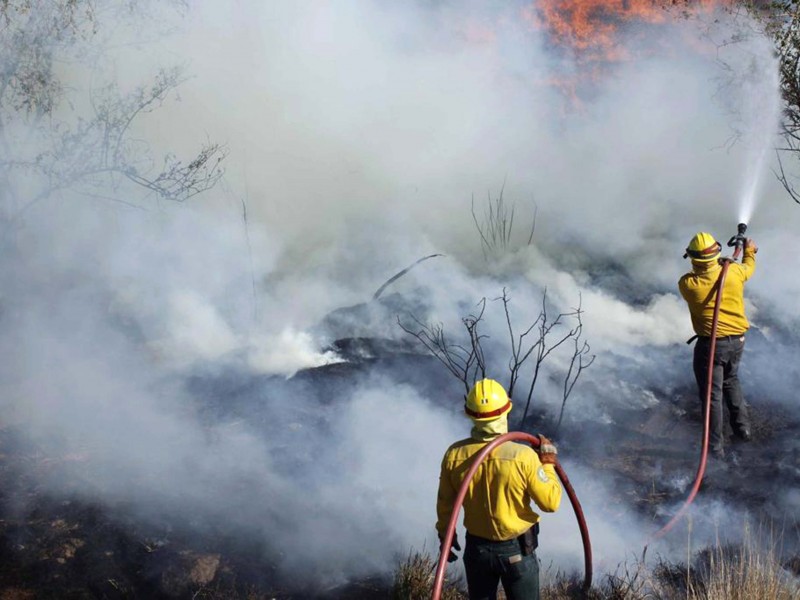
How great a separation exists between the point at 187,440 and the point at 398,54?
7.17m

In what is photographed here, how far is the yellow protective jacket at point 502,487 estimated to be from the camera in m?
3.16

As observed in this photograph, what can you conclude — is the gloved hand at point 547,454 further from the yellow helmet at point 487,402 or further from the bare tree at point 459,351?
the bare tree at point 459,351

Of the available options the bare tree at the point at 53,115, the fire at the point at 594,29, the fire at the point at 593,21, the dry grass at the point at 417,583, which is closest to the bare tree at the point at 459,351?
the dry grass at the point at 417,583

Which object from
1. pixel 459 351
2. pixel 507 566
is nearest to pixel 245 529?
pixel 507 566

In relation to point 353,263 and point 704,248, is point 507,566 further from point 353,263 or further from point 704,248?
point 353,263

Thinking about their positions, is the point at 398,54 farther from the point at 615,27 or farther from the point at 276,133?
the point at 615,27

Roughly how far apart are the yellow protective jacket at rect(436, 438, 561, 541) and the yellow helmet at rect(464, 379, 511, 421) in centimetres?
14

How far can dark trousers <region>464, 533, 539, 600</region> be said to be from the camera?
128 inches

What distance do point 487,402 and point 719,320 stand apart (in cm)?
301

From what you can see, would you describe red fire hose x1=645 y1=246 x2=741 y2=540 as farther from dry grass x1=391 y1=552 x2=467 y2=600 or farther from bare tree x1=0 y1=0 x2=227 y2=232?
bare tree x1=0 y1=0 x2=227 y2=232

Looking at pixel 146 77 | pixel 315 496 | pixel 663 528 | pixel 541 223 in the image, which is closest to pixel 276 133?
pixel 146 77

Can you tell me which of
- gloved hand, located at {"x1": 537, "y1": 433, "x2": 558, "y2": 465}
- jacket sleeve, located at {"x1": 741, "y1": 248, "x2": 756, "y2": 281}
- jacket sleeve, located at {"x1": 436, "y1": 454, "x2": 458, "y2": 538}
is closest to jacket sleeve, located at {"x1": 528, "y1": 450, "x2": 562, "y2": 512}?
gloved hand, located at {"x1": 537, "y1": 433, "x2": 558, "y2": 465}

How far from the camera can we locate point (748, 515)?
15.4 feet

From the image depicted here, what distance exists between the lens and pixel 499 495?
318 centimetres
